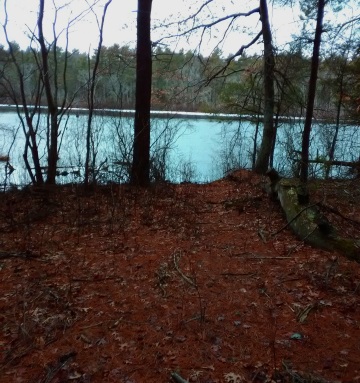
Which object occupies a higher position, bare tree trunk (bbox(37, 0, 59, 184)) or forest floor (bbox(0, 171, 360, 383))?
bare tree trunk (bbox(37, 0, 59, 184))

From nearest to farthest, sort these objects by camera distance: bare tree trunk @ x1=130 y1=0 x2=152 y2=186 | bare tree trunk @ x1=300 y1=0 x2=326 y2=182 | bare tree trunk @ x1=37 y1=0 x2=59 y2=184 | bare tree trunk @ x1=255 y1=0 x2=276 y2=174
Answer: bare tree trunk @ x1=300 y1=0 x2=326 y2=182 → bare tree trunk @ x1=37 y1=0 x2=59 y2=184 → bare tree trunk @ x1=130 y1=0 x2=152 y2=186 → bare tree trunk @ x1=255 y1=0 x2=276 y2=174

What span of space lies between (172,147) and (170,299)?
8.38 meters

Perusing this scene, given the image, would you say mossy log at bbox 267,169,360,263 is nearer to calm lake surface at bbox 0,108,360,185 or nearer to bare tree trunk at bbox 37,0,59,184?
calm lake surface at bbox 0,108,360,185

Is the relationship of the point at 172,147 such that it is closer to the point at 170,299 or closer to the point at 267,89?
the point at 267,89

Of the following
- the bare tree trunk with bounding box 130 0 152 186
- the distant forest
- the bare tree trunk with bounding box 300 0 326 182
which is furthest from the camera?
the distant forest

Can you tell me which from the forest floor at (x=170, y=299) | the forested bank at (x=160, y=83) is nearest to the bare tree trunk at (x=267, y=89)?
the forested bank at (x=160, y=83)

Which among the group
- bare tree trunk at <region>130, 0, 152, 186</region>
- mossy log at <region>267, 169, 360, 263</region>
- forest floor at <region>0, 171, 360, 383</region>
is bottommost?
forest floor at <region>0, 171, 360, 383</region>

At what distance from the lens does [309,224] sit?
4.80m

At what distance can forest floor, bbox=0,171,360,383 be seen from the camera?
2.54 m

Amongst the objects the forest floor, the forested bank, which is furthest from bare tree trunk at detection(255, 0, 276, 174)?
the forest floor

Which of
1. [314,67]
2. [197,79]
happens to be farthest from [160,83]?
[314,67]

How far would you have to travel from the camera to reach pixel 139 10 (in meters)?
7.85

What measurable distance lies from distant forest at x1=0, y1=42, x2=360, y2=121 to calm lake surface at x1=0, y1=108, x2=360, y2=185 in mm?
658

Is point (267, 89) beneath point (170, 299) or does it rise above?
above
